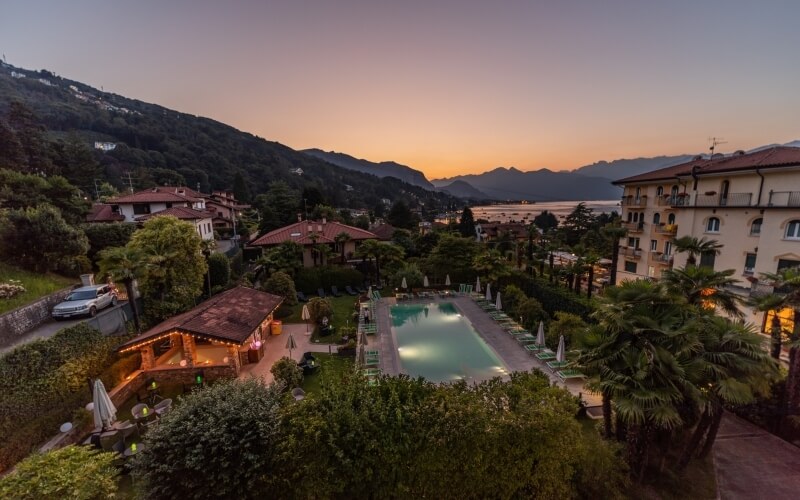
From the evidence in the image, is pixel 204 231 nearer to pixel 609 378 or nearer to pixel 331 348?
pixel 331 348

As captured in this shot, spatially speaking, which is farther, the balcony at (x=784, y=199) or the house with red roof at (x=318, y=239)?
the house with red roof at (x=318, y=239)

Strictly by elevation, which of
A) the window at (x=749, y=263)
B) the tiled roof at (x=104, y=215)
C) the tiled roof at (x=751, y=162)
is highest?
the tiled roof at (x=751, y=162)

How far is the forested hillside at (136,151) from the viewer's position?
136ft

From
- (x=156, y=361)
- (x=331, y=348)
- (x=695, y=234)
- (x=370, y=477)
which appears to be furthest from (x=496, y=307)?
(x=156, y=361)

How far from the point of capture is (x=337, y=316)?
23.0 metres

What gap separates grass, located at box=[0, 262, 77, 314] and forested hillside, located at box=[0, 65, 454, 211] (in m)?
24.4

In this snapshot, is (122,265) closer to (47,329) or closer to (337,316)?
(47,329)

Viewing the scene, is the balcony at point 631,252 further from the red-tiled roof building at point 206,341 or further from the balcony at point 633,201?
the red-tiled roof building at point 206,341

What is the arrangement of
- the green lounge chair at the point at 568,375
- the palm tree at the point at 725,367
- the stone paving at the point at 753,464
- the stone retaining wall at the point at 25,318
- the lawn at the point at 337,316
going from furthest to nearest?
the lawn at the point at 337,316
the green lounge chair at the point at 568,375
the stone retaining wall at the point at 25,318
the stone paving at the point at 753,464
the palm tree at the point at 725,367

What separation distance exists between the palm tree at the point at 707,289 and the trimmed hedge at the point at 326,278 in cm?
2298

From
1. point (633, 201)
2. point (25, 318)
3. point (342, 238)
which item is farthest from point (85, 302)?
point (633, 201)

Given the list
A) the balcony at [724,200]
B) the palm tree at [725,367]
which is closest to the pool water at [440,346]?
the palm tree at [725,367]

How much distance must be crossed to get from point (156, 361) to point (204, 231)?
75.4 ft

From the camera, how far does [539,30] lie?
24.6 metres
